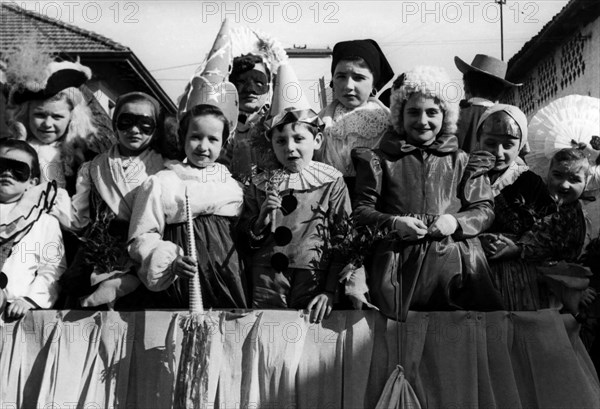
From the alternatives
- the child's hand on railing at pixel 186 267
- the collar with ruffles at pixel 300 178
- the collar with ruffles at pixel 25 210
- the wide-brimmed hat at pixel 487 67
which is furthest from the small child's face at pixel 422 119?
the collar with ruffles at pixel 25 210

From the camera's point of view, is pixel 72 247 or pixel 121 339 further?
pixel 72 247

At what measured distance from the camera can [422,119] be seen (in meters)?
4.45

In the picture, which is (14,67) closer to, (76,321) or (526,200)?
(76,321)

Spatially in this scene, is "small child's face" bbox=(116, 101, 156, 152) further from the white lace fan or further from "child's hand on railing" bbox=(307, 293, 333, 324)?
the white lace fan

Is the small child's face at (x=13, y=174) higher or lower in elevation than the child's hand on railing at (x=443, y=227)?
higher

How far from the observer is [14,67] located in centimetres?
527

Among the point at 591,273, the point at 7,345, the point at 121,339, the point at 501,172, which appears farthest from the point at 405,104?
the point at 7,345

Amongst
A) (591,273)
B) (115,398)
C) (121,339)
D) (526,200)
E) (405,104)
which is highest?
(405,104)

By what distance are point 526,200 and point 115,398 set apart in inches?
90.3

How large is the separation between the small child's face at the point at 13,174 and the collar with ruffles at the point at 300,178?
117 cm

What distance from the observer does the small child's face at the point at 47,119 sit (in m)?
5.26

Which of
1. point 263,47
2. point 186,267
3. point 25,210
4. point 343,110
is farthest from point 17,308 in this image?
point 263,47

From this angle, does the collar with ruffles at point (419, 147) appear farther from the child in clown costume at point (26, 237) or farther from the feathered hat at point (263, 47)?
the child in clown costume at point (26, 237)

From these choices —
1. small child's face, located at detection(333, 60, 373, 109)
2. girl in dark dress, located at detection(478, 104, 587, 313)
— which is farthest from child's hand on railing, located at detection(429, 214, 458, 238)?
small child's face, located at detection(333, 60, 373, 109)
